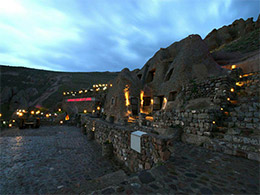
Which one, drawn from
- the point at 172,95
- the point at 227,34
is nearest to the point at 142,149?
the point at 172,95

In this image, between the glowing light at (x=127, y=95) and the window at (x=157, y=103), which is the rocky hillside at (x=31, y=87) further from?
the window at (x=157, y=103)

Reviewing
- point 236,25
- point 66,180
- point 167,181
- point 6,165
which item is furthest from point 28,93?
point 236,25

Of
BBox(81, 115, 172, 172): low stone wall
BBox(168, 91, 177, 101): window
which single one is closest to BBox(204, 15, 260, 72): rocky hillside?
BBox(168, 91, 177, 101): window

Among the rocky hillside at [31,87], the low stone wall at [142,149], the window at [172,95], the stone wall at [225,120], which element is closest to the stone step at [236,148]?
the stone wall at [225,120]

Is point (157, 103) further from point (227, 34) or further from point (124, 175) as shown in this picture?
point (227, 34)

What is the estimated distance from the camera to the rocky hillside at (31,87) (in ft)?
130

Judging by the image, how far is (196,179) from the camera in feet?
8.54

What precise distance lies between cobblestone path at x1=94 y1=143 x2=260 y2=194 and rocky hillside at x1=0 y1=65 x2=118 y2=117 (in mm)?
43753

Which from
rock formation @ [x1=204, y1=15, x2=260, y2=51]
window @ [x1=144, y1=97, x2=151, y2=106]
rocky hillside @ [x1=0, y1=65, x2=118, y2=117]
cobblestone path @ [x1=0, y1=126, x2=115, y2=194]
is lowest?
cobblestone path @ [x1=0, y1=126, x2=115, y2=194]

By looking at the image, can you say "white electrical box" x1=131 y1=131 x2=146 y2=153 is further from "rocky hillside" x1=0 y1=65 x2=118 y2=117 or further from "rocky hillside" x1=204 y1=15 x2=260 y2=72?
"rocky hillside" x1=0 y1=65 x2=118 y2=117

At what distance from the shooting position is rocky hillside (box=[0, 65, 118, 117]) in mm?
39625

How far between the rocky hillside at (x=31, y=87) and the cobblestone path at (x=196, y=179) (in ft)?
144

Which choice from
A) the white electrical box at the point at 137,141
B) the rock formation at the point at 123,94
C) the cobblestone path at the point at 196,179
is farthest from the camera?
the rock formation at the point at 123,94

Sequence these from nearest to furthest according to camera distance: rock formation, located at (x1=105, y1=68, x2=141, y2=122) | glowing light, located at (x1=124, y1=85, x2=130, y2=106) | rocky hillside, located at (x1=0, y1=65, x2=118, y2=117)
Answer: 1. rock formation, located at (x1=105, y1=68, x2=141, y2=122)
2. glowing light, located at (x1=124, y1=85, x2=130, y2=106)
3. rocky hillside, located at (x1=0, y1=65, x2=118, y2=117)
